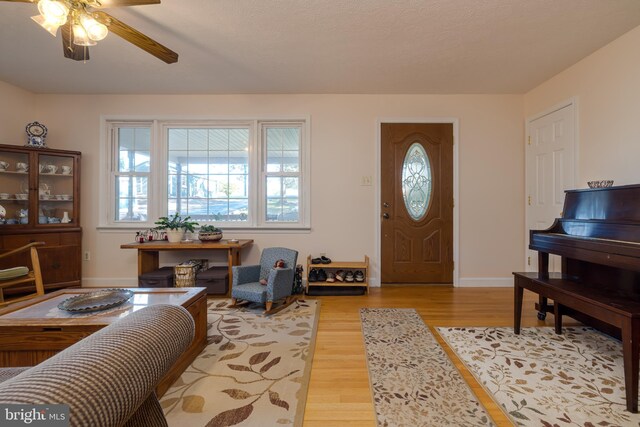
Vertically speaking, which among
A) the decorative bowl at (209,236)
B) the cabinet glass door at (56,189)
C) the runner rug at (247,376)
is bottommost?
the runner rug at (247,376)

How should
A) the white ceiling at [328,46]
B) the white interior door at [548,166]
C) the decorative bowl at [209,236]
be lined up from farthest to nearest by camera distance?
the decorative bowl at [209,236] < the white interior door at [548,166] < the white ceiling at [328,46]

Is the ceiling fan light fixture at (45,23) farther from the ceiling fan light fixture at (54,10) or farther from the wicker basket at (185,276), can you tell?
the wicker basket at (185,276)

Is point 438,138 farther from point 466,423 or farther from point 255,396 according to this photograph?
point 255,396

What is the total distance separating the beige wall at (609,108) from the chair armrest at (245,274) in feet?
11.8

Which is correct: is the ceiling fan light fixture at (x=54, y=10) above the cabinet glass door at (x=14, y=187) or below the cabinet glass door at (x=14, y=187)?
above

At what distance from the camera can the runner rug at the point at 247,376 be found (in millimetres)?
1396

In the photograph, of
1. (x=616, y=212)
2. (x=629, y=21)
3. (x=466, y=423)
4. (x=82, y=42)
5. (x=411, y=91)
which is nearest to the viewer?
(x=466, y=423)

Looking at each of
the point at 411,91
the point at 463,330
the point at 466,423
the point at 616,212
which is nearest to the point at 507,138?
the point at 411,91

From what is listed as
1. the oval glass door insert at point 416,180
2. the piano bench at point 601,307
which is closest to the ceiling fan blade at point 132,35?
the oval glass door insert at point 416,180

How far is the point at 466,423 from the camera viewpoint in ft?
4.42

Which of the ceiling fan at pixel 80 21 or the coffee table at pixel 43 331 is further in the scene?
the ceiling fan at pixel 80 21

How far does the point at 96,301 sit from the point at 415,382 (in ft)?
6.87

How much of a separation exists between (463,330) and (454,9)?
2.61m

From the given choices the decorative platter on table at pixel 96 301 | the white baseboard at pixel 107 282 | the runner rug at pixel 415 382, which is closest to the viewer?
the runner rug at pixel 415 382
